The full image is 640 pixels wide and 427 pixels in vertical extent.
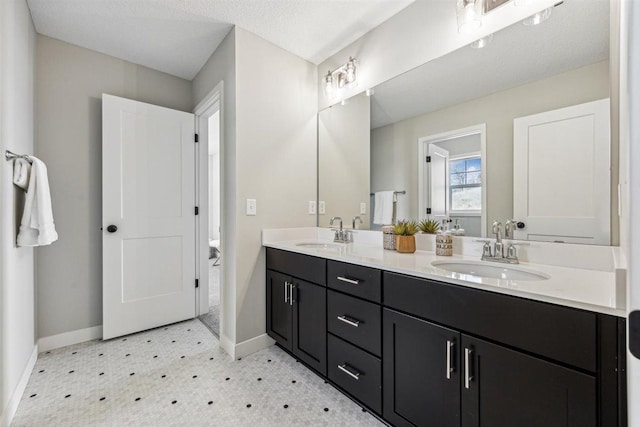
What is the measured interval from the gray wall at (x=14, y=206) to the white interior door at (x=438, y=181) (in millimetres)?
2222

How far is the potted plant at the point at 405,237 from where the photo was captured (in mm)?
1697

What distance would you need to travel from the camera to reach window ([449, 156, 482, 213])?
5.08 ft

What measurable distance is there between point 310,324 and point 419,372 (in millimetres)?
751

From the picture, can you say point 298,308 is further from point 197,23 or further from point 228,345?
point 197,23

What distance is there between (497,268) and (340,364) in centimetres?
94

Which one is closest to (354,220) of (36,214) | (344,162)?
(344,162)

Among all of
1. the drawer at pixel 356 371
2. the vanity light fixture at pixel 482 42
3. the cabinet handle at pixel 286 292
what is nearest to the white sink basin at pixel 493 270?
the drawer at pixel 356 371

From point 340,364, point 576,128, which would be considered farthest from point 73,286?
point 576,128

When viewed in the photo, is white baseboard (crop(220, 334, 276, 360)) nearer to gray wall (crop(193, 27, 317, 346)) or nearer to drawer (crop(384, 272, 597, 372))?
gray wall (crop(193, 27, 317, 346))

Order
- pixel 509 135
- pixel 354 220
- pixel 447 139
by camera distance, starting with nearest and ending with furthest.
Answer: pixel 509 135 < pixel 447 139 < pixel 354 220

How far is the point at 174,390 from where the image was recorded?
167cm

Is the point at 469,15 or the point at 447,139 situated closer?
the point at 469,15

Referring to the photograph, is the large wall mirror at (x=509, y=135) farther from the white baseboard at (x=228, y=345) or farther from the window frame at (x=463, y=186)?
the white baseboard at (x=228, y=345)

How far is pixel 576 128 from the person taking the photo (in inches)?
48.7
